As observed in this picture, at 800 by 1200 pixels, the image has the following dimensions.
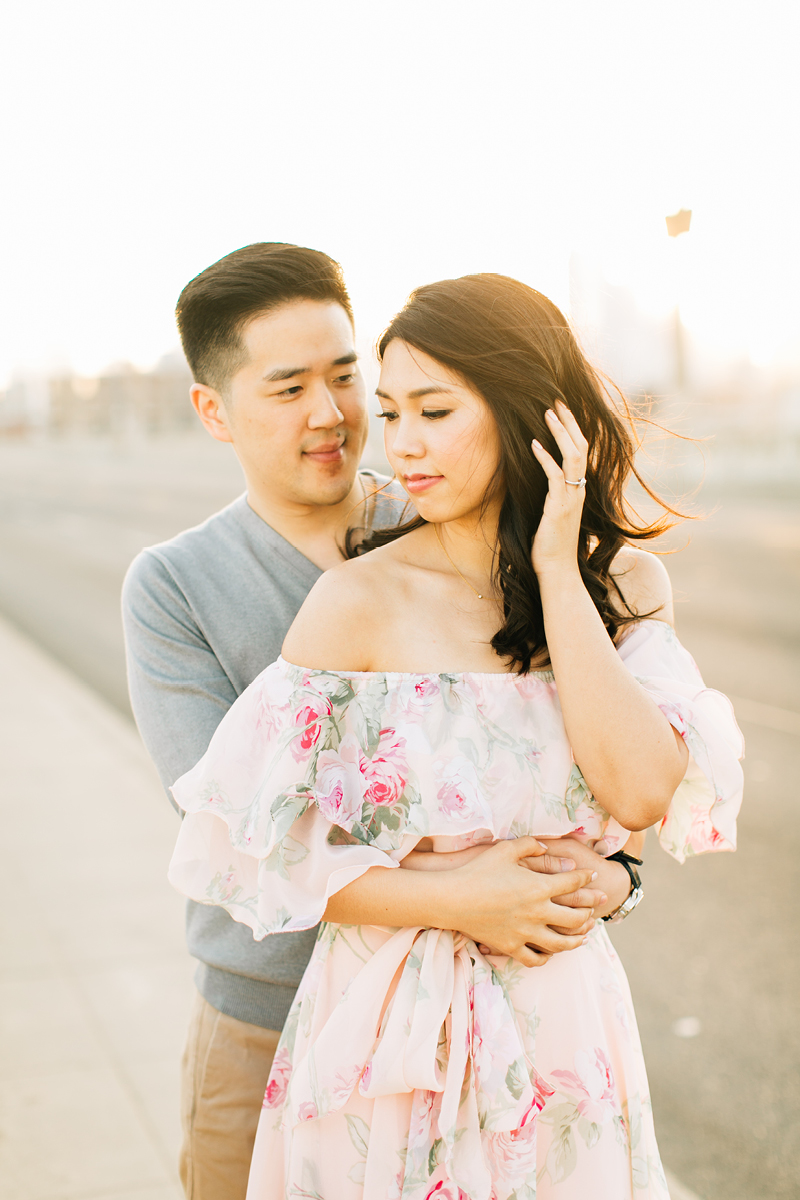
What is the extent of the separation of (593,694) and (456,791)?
0.90 feet

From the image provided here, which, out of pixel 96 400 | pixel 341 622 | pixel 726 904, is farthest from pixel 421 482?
pixel 96 400

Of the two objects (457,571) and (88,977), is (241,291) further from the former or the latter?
(88,977)

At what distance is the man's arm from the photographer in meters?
1.92

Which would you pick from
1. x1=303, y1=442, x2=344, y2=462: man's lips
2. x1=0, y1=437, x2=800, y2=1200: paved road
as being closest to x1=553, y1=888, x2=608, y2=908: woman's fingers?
x1=0, y1=437, x2=800, y2=1200: paved road

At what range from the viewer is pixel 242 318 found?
2.04 meters

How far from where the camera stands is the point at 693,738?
1748 mm

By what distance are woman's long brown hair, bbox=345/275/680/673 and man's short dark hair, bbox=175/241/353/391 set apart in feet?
0.92

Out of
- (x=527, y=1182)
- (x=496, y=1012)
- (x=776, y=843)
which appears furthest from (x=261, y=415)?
(x=776, y=843)

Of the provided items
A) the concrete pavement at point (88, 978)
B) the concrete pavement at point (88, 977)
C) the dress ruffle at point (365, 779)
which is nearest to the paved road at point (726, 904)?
the concrete pavement at point (88, 978)

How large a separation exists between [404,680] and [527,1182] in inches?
31.7

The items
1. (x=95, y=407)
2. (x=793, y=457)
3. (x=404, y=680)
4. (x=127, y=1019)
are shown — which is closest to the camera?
(x=404, y=680)

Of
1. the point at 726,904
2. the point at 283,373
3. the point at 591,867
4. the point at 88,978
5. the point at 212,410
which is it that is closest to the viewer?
the point at 591,867

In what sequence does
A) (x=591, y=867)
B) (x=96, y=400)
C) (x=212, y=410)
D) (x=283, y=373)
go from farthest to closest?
(x=96, y=400)
(x=212, y=410)
(x=283, y=373)
(x=591, y=867)

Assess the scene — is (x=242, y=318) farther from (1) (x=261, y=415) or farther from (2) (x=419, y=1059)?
(2) (x=419, y=1059)
